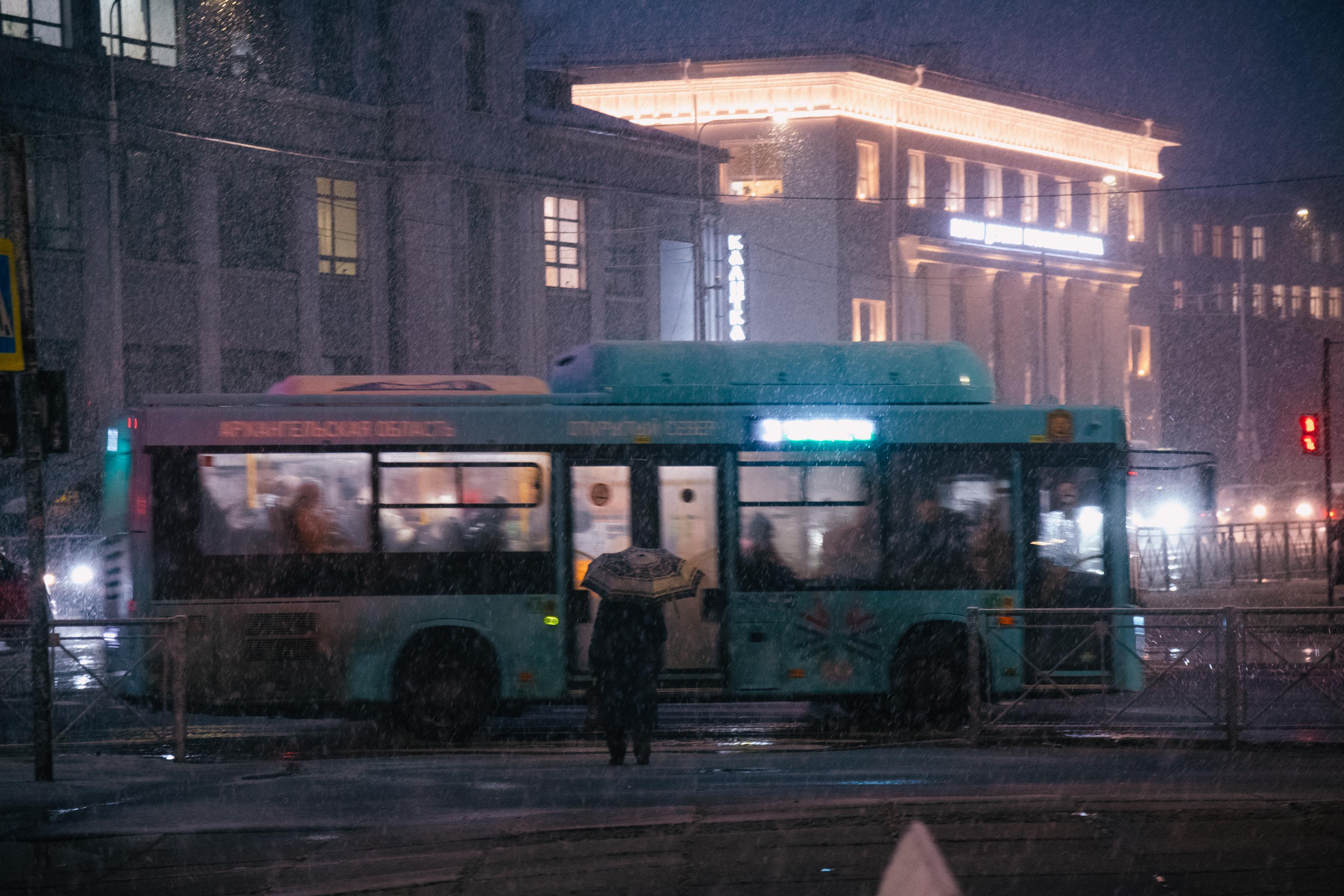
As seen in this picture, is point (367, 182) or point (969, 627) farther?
point (367, 182)

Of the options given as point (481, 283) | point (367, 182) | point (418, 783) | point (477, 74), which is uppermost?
point (477, 74)

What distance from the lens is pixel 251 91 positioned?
33594 mm

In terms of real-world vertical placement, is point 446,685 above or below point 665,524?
below

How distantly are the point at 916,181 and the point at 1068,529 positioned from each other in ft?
136

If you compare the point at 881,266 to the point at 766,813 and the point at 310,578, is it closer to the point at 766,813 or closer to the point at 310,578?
the point at 310,578

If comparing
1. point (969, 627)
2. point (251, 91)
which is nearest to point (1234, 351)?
point (251, 91)

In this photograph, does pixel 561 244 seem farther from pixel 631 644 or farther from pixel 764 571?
pixel 631 644

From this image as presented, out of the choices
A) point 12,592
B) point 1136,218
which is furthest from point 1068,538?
point 1136,218

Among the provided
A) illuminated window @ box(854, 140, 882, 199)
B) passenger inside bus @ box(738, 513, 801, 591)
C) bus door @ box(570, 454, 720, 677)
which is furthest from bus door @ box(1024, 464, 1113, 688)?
illuminated window @ box(854, 140, 882, 199)

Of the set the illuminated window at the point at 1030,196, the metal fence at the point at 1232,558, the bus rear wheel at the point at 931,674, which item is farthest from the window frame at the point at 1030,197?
the bus rear wheel at the point at 931,674

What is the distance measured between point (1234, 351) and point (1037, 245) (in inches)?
893

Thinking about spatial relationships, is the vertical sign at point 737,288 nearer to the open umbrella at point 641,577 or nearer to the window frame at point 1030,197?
the window frame at point 1030,197

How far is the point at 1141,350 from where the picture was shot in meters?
66.2

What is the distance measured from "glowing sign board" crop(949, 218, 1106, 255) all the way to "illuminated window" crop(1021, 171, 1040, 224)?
1.06 meters
